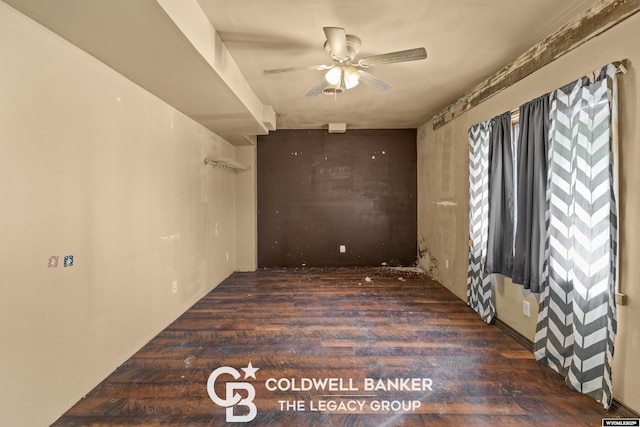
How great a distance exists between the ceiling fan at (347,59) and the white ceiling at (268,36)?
0.48ft

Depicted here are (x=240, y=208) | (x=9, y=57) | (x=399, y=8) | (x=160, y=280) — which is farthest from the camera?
(x=240, y=208)

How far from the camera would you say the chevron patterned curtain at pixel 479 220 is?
2.95 m

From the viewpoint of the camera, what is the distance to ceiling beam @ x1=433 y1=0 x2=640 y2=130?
1.71 meters

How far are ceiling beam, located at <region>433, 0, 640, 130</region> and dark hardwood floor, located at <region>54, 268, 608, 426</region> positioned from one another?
236cm

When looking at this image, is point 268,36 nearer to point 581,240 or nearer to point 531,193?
point 531,193

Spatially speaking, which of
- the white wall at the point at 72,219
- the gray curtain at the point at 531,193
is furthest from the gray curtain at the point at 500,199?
the white wall at the point at 72,219

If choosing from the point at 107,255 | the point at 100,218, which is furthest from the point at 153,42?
the point at 107,255

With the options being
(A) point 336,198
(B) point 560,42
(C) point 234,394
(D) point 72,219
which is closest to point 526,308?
(B) point 560,42

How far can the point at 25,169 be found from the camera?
148 centimetres

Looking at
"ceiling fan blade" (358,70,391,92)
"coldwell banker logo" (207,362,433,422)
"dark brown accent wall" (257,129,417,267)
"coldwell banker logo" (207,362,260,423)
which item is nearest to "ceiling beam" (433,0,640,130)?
"ceiling fan blade" (358,70,391,92)

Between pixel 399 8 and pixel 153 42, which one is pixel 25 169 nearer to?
pixel 153 42

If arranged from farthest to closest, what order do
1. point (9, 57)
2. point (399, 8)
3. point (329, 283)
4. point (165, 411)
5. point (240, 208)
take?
point (240, 208)
point (329, 283)
point (399, 8)
point (165, 411)
point (9, 57)

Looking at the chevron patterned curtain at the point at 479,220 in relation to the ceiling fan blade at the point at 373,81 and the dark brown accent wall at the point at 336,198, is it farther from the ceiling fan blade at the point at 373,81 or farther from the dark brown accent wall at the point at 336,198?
the dark brown accent wall at the point at 336,198

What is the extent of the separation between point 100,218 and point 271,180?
340 cm
